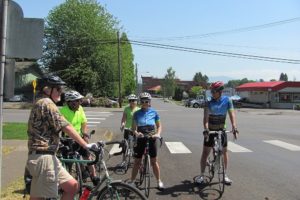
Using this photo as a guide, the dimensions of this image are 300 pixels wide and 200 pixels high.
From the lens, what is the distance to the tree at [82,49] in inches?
2410

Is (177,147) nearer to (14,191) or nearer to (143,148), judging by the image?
(143,148)

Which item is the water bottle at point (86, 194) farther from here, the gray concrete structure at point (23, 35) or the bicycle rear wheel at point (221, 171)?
the bicycle rear wheel at point (221, 171)

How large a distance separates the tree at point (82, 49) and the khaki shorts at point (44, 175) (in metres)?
55.0

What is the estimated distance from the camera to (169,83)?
162m

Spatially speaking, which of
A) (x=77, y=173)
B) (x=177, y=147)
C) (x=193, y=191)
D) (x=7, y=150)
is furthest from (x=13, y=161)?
(x=77, y=173)

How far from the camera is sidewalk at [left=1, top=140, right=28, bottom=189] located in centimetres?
984

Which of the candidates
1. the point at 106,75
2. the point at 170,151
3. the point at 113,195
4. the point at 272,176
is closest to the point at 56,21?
the point at 106,75

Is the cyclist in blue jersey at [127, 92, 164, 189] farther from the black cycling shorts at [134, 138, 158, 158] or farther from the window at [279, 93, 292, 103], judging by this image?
the window at [279, 93, 292, 103]

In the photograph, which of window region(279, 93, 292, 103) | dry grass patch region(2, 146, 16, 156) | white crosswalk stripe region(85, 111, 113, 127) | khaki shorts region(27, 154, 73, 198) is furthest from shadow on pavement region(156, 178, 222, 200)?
window region(279, 93, 292, 103)

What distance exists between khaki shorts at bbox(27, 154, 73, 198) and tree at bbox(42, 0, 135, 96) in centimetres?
5498

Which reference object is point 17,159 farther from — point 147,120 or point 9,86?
point 9,86

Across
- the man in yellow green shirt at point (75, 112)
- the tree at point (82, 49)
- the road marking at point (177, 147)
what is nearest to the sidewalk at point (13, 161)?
the man in yellow green shirt at point (75, 112)

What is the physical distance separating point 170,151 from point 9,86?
9.48 meters

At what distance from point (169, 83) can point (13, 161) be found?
150297 millimetres
